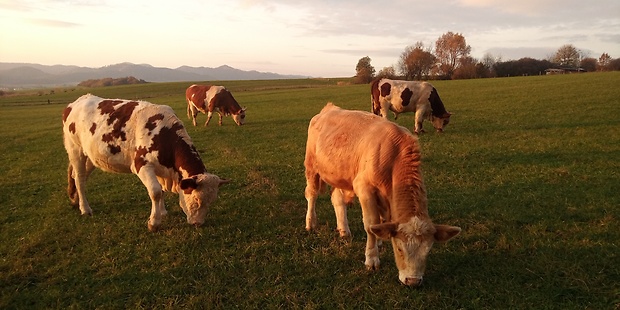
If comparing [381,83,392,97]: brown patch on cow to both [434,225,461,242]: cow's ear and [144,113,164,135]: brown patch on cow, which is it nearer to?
[144,113,164,135]: brown patch on cow

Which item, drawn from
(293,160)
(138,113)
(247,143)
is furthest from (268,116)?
(138,113)

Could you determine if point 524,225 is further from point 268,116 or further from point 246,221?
point 268,116

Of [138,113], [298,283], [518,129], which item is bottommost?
[298,283]

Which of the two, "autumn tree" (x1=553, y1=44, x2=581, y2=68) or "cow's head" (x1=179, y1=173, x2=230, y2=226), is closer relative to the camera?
"cow's head" (x1=179, y1=173, x2=230, y2=226)

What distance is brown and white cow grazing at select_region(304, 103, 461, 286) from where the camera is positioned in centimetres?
472

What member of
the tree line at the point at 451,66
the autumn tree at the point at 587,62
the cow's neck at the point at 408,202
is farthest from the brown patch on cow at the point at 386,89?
the autumn tree at the point at 587,62

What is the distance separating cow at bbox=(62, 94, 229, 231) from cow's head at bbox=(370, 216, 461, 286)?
12.0 ft

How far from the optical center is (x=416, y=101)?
1809cm

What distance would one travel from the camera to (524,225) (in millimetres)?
7008

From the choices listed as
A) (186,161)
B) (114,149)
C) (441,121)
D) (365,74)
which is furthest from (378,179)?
(365,74)

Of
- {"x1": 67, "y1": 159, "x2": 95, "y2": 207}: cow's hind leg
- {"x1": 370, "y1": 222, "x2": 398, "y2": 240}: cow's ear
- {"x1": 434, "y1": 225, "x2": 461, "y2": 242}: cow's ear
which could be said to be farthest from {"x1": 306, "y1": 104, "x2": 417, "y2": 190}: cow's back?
{"x1": 67, "y1": 159, "x2": 95, "y2": 207}: cow's hind leg

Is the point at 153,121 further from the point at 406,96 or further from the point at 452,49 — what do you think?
the point at 452,49

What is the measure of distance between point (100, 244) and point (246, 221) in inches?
109

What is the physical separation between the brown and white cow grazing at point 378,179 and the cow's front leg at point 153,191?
298 centimetres
